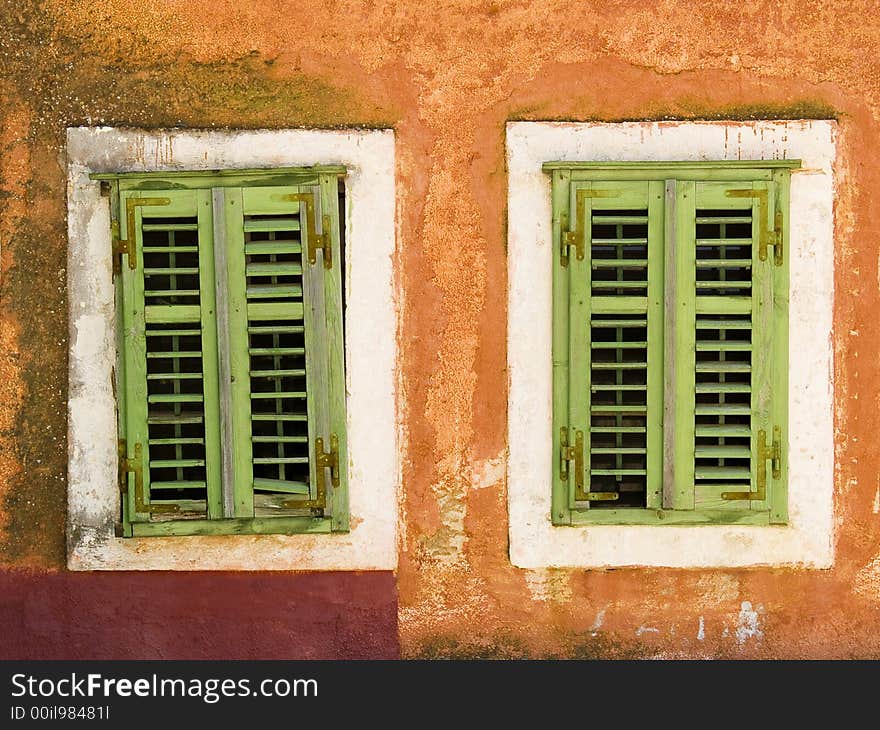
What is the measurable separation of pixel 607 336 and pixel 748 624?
4.48 ft

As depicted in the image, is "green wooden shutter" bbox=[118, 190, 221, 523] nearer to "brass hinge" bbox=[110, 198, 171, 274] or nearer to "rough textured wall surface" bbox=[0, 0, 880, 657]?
"brass hinge" bbox=[110, 198, 171, 274]

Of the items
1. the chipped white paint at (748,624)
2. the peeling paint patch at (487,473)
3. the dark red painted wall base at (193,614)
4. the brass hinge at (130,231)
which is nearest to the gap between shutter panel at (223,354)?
the brass hinge at (130,231)

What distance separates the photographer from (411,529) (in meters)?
4.15

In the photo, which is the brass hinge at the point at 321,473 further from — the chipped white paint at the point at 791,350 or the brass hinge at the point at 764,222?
the brass hinge at the point at 764,222

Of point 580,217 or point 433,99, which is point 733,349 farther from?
point 433,99

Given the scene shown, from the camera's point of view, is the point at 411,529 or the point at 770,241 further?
the point at 411,529

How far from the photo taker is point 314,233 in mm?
3906

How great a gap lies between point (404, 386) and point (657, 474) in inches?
43.2

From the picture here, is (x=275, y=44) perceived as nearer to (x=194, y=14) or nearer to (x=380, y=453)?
(x=194, y=14)

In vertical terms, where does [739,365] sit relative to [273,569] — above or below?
above

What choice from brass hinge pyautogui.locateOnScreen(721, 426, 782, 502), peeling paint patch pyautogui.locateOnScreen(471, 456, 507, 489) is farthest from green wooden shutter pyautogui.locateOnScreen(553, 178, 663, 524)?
brass hinge pyautogui.locateOnScreen(721, 426, 782, 502)

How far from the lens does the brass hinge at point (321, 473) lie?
3.98m

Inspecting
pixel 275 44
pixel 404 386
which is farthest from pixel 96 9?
pixel 404 386

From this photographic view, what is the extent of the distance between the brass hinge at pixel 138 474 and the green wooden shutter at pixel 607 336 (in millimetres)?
1615
